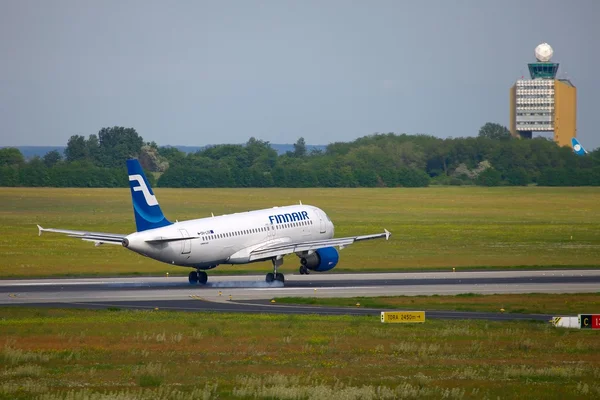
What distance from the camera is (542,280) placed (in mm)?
65375

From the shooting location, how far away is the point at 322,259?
67062 mm

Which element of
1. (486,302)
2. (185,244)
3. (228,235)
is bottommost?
(486,302)

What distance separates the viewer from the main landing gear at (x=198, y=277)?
64.0 meters

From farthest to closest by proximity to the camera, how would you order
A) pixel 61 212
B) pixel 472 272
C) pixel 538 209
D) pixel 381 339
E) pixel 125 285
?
pixel 538 209 → pixel 61 212 → pixel 472 272 → pixel 125 285 → pixel 381 339

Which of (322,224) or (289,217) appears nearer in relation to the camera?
(289,217)

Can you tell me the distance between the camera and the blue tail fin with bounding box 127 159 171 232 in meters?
59.6

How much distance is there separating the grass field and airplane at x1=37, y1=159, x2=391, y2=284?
6.86 m

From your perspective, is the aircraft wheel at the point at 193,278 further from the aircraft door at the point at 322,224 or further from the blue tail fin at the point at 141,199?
the aircraft door at the point at 322,224

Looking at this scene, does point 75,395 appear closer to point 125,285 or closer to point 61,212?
point 125,285

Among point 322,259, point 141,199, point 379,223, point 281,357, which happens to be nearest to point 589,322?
point 281,357

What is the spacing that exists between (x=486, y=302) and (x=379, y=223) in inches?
Result: 2615

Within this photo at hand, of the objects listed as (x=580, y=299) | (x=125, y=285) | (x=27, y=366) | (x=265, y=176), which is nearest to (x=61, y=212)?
(x=265, y=176)

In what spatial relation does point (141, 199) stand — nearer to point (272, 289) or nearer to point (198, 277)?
point (198, 277)

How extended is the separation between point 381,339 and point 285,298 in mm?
14657
